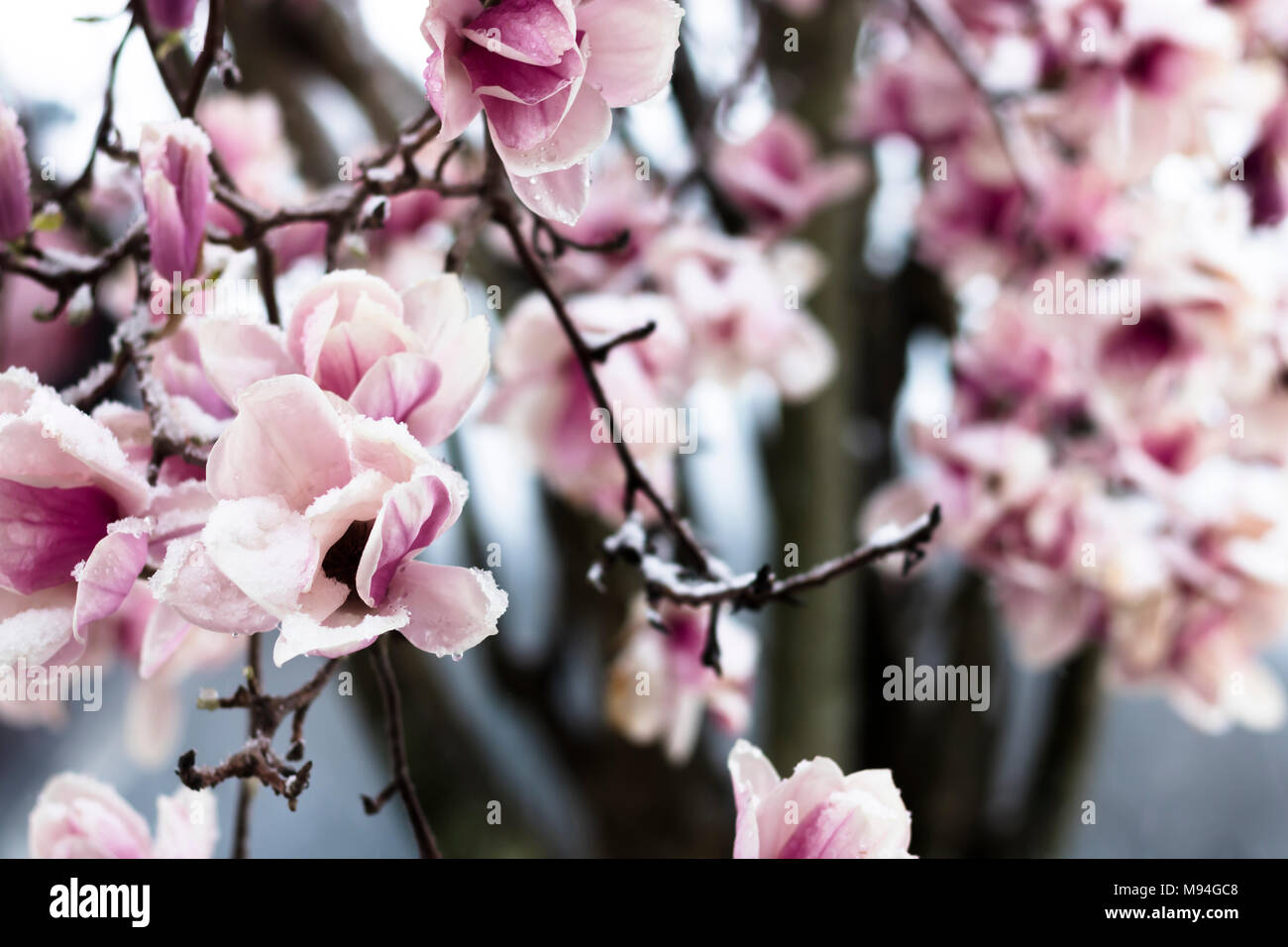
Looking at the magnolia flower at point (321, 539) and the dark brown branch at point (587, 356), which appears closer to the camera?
the magnolia flower at point (321, 539)

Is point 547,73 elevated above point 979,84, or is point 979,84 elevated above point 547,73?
point 979,84

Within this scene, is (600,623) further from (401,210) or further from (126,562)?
(126,562)

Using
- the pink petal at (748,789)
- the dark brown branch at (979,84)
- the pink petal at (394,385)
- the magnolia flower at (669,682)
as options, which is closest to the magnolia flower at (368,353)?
the pink petal at (394,385)

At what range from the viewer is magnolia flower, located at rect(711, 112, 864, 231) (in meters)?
0.65

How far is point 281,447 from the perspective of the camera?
0.20 metres

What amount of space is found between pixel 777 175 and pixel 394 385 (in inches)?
19.8

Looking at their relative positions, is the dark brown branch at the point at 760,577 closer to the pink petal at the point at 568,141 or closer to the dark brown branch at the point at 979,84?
the pink petal at the point at 568,141

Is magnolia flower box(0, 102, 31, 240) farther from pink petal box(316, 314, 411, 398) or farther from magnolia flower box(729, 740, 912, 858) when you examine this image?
magnolia flower box(729, 740, 912, 858)

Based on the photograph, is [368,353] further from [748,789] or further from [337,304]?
[748,789]

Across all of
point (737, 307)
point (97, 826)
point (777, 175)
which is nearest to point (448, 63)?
point (97, 826)

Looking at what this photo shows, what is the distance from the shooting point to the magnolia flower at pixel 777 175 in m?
0.65

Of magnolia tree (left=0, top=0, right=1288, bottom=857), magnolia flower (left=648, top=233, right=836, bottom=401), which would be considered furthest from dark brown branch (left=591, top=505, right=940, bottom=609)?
magnolia flower (left=648, top=233, right=836, bottom=401)

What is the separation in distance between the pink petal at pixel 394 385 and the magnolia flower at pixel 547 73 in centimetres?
4

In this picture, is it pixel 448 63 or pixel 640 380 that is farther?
pixel 640 380
